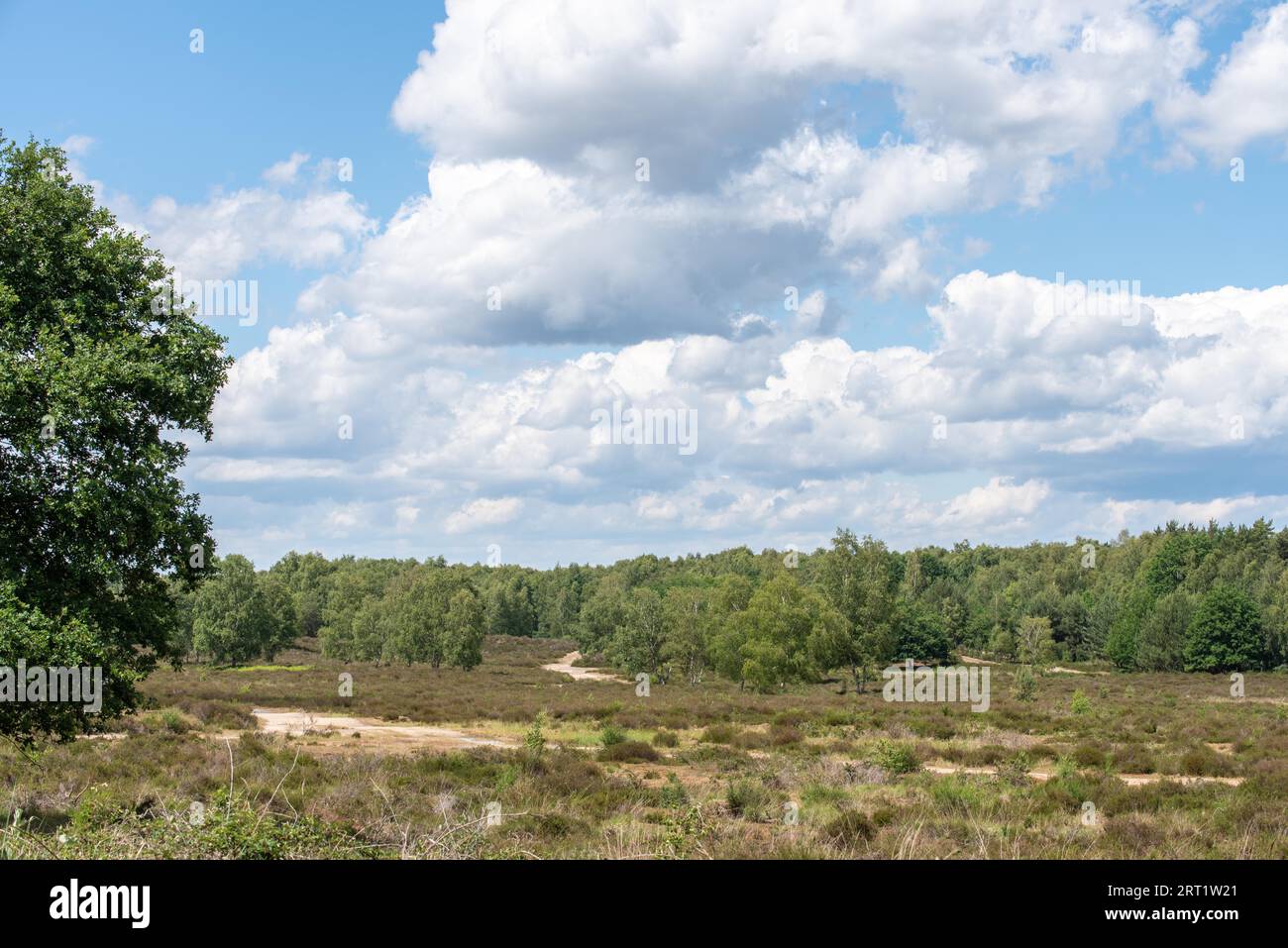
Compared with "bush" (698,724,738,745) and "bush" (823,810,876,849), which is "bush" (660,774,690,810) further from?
"bush" (698,724,738,745)

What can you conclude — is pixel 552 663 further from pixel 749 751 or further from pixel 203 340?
pixel 203 340

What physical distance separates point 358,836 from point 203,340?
860cm

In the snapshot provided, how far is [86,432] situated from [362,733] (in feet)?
68.3

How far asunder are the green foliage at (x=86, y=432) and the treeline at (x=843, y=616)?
2926 centimetres

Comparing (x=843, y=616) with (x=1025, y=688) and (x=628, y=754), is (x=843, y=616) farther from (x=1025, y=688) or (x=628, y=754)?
(x=628, y=754)

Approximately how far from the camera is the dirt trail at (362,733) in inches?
1082

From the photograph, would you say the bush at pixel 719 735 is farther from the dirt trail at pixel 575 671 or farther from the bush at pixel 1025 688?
the dirt trail at pixel 575 671

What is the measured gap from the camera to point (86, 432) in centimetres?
1334

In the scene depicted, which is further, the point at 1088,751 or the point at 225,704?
the point at 225,704

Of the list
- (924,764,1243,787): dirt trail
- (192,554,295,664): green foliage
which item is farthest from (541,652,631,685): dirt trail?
(924,764,1243,787): dirt trail

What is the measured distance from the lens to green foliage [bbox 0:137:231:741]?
12.9m
